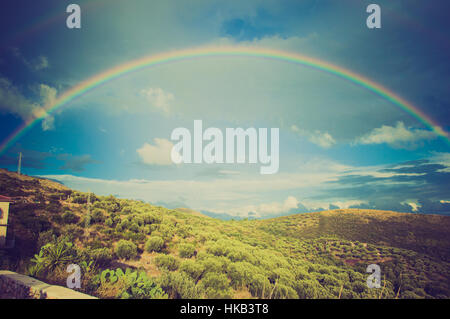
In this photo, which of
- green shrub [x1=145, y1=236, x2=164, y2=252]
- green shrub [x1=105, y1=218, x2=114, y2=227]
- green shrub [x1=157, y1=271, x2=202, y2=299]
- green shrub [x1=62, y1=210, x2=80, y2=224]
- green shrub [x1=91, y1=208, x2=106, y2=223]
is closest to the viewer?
green shrub [x1=157, y1=271, x2=202, y2=299]

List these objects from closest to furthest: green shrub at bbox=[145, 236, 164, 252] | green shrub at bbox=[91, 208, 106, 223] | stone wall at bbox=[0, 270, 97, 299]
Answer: stone wall at bbox=[0, 270, 97, 299] → green shrub at bbox=[145, 236, 164, 252] → green shrub at bbox=[91, 208, 106, 223]

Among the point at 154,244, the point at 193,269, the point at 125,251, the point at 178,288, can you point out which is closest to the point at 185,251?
the point at 154,244

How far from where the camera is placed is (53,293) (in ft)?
17.3

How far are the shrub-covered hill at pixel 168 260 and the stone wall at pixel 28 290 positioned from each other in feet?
3.83

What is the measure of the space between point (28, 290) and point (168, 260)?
20.9 ft

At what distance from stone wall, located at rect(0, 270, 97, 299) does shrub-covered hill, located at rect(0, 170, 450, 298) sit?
1167 mm

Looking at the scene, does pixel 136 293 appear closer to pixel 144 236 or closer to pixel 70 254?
pixel 70 254

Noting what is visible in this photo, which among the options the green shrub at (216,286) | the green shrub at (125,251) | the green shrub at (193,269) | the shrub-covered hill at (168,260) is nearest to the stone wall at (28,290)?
Result: the shrub-covered hill at (168,260)

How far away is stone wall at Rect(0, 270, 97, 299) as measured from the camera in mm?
5254

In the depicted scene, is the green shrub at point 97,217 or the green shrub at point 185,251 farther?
the green shrub at point 97,217

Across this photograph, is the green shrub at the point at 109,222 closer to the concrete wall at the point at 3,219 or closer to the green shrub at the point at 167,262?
the green shrub at the point at 167,262

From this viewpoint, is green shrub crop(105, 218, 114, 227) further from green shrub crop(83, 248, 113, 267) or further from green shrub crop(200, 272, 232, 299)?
green shrub crop(200, 272, 232, 299)

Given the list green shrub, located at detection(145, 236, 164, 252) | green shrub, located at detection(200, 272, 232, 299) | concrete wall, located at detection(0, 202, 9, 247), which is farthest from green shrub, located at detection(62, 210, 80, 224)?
green shrub, located at detection(200, 272, 232, 299)

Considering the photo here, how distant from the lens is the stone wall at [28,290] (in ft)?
17.2
